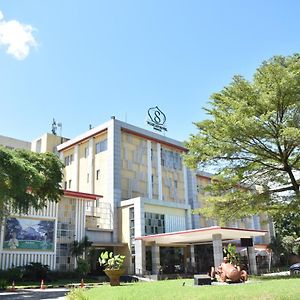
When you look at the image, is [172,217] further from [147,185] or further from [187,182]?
[187,182]

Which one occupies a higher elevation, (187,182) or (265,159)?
(187,182)

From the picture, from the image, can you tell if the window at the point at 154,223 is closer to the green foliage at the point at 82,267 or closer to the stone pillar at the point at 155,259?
the stone pillar at the point at 155,259

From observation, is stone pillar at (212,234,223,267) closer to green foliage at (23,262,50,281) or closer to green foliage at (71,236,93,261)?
green foliage at (71,236,93,261)

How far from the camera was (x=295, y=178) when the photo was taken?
22.1m

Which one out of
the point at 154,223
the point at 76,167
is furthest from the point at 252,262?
the point at 76,167

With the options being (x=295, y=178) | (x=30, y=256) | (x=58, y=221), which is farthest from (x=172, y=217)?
(x=295, y=178)

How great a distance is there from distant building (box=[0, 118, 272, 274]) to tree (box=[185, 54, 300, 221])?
6.85 m

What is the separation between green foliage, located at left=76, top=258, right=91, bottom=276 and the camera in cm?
3250

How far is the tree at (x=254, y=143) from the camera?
19.6 m

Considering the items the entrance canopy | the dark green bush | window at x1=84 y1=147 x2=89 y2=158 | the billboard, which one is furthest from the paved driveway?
window at x1=84 y1=147 x2=89 y2=158

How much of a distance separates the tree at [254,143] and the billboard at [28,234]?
16.0 metres

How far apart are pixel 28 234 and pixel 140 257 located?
10353 millimetres

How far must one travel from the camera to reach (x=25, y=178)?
21.0 metres

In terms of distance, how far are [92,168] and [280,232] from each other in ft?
116
